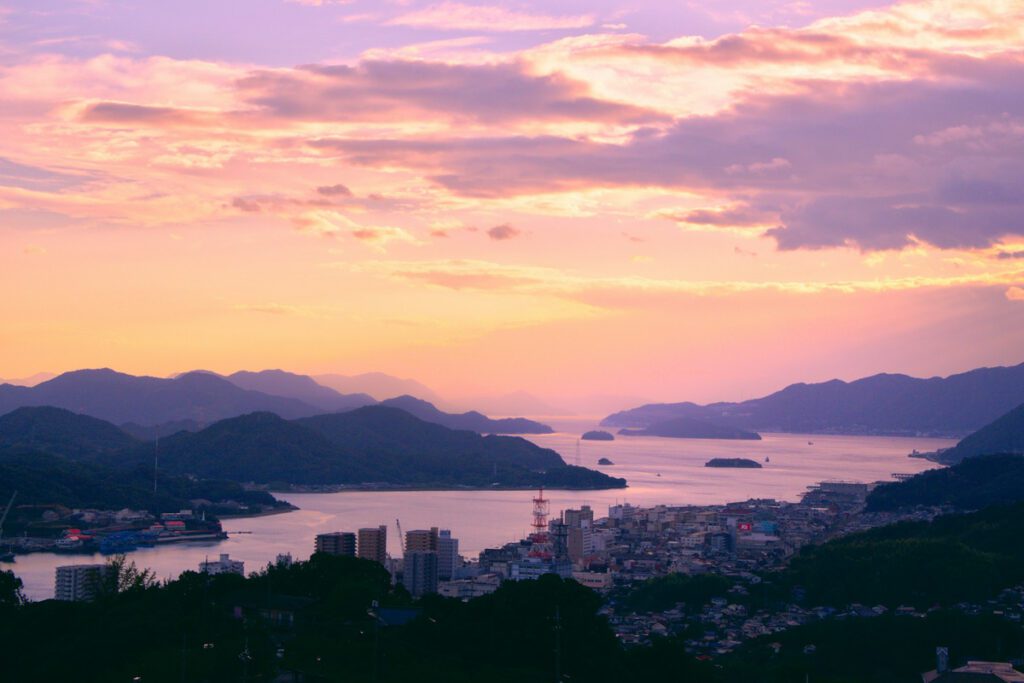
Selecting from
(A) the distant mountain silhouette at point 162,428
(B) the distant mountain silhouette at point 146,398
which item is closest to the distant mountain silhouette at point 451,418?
(B) the distant mountain silhouette at point 146,398

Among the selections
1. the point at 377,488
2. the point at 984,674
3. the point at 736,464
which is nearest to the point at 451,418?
the point at 736,464

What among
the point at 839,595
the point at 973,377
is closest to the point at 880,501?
the point at 839,595

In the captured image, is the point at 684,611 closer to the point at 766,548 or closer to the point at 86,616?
the point at 86,616

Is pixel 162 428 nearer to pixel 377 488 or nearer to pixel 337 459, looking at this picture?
pixel 337 459

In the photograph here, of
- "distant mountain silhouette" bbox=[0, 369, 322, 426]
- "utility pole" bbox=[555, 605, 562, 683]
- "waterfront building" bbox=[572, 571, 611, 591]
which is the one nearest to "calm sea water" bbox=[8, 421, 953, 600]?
"waterfront building" bbox=[572, 571, 611, 591]

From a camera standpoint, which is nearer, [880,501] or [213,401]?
[880,501]
